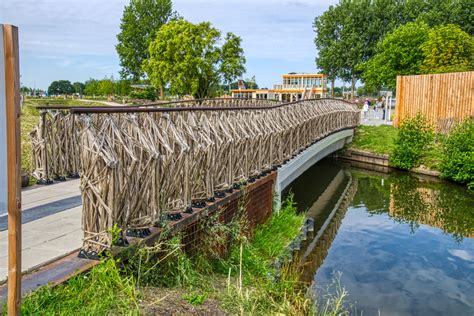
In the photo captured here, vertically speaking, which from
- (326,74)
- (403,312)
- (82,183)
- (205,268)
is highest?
(326,74)

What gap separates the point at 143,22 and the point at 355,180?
45479 millimetres

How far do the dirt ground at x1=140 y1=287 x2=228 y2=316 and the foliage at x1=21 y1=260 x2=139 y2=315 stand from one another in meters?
0.12

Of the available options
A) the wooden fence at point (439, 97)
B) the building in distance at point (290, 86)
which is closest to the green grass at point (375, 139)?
the wooden fence at point (439, 97)

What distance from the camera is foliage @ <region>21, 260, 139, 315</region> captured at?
3430 millimetres

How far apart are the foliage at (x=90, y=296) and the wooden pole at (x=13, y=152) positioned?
1.78ft

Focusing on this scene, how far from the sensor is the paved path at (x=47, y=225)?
4520 millimetres

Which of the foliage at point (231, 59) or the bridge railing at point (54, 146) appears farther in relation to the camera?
the foliage at point (231, 59)

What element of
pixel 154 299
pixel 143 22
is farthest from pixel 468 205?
pixel 143 22

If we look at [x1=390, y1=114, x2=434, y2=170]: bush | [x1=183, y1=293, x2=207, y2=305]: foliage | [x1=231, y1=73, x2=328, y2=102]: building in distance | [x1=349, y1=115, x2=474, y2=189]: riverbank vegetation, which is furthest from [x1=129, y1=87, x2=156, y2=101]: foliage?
[x1=183, y1=293, x2=207, y2=305]: foliage

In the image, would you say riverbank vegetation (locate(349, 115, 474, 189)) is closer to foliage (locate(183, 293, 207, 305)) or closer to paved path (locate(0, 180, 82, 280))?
paved path (locate(0, 180, 82, 280))

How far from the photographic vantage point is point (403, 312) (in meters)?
7.39

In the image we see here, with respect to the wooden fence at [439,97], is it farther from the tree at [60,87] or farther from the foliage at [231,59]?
the tree at [60,87]

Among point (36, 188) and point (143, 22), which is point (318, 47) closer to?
point (143, 22)

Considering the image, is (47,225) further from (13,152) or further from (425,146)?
(425,146)
